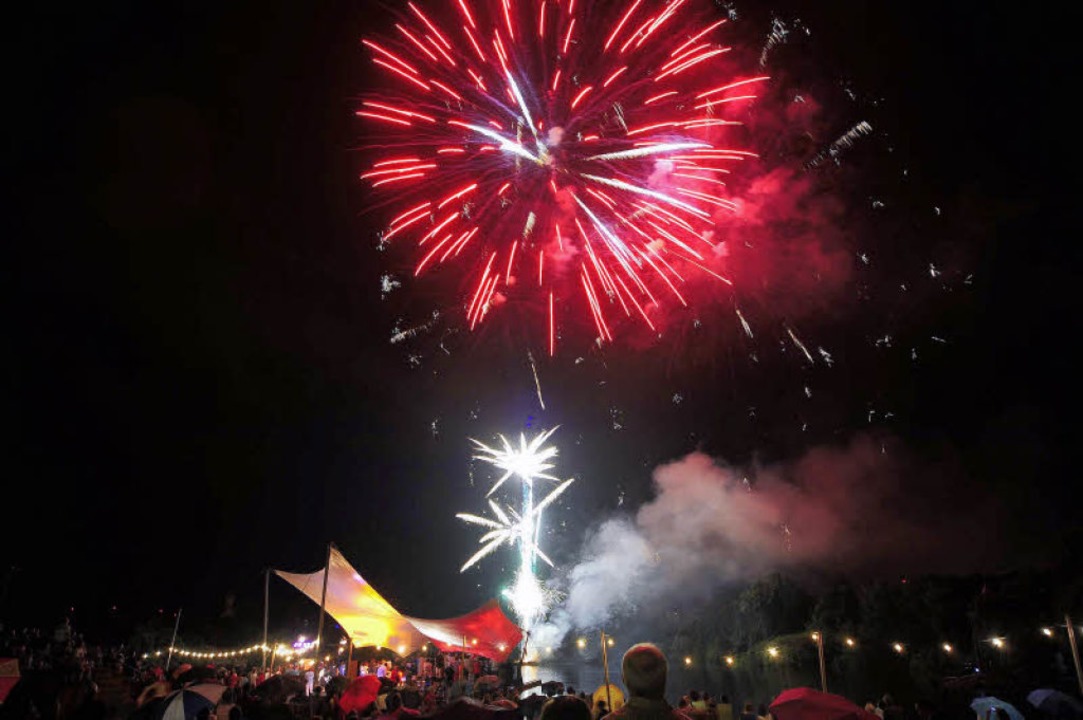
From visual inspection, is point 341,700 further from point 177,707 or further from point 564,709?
point 564,709

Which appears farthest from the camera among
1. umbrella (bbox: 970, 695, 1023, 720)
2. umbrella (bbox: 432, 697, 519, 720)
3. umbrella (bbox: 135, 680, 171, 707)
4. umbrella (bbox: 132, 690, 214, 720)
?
umbrella (bbox: 970, 695, 1023, 720)

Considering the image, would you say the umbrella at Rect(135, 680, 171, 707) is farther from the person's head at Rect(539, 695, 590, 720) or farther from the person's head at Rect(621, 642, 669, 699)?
the person's head at Rect(621, 642, 669, 699)

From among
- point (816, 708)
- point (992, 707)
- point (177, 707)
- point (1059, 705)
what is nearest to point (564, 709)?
point (816, 708)

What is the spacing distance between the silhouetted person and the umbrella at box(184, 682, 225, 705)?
5.68 m

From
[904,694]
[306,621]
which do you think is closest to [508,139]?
[904,694]

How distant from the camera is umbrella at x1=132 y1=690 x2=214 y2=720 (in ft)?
20.8

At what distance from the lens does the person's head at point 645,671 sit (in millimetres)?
3240

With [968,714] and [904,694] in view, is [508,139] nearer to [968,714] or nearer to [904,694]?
[968,714]

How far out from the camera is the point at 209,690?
22.6ft

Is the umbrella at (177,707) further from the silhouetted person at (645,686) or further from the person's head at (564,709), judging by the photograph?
the silhouetted person at (645,686)

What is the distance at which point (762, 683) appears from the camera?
48594 millimetres

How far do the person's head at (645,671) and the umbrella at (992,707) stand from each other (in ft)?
24.9

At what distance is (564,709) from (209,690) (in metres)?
5.14

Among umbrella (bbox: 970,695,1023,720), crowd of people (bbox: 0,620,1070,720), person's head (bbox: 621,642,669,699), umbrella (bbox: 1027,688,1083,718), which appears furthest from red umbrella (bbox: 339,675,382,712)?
umbrella (bbox: 1027,688,1083,718)
